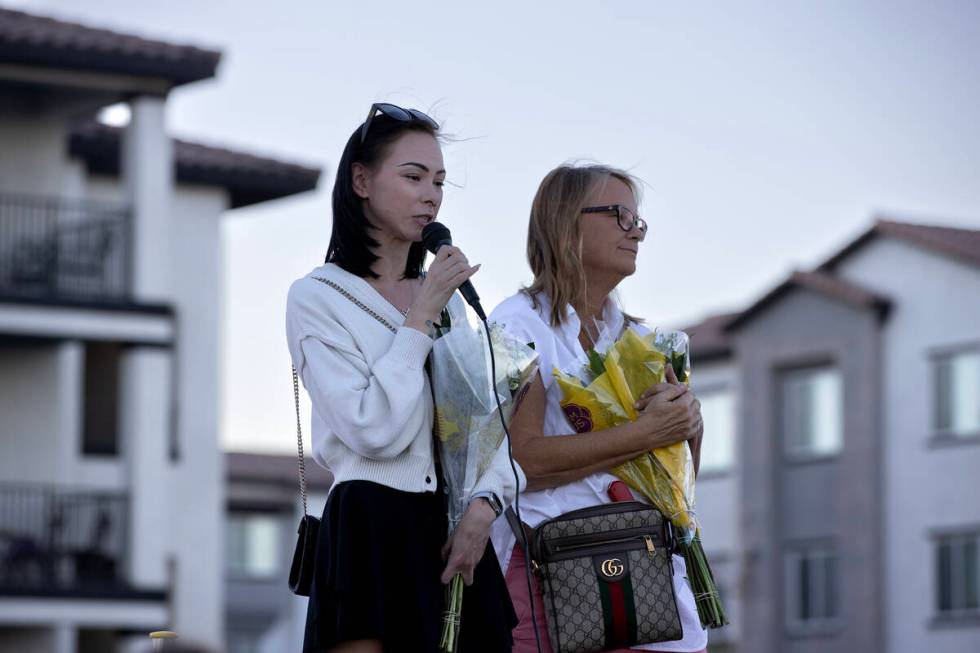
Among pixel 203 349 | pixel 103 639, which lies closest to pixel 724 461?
pixel 203 349

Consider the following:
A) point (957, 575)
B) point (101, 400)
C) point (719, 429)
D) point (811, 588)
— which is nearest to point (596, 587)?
point (101, 400)

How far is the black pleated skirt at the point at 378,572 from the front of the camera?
4.96 m

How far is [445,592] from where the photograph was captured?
16.6 feet

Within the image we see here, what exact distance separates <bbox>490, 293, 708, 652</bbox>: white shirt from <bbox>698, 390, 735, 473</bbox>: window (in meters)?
41.8

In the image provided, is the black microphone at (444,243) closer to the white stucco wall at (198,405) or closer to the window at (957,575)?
the white stucco wall at (198,405)

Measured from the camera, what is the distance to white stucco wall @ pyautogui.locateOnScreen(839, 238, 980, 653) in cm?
4088

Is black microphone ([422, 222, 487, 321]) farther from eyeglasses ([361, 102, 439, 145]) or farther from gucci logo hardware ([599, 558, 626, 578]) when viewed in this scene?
gucci logo hardware ([599, 558, 626, 578])

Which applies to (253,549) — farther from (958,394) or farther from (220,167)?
(220,167)

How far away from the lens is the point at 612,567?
18.5ft

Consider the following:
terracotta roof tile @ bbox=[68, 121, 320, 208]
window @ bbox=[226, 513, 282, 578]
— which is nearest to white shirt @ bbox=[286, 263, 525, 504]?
terracotta roof tile @ bbox=[68, 121, 320, 208]

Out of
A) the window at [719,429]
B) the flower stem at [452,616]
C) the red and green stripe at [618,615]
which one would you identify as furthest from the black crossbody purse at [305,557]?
the window at [719,429]

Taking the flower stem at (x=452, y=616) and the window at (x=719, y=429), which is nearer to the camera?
the flower stem at (x=452, y=616)

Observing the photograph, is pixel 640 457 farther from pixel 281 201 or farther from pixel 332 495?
pixel 281 201

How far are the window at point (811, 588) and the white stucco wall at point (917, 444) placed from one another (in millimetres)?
1864
